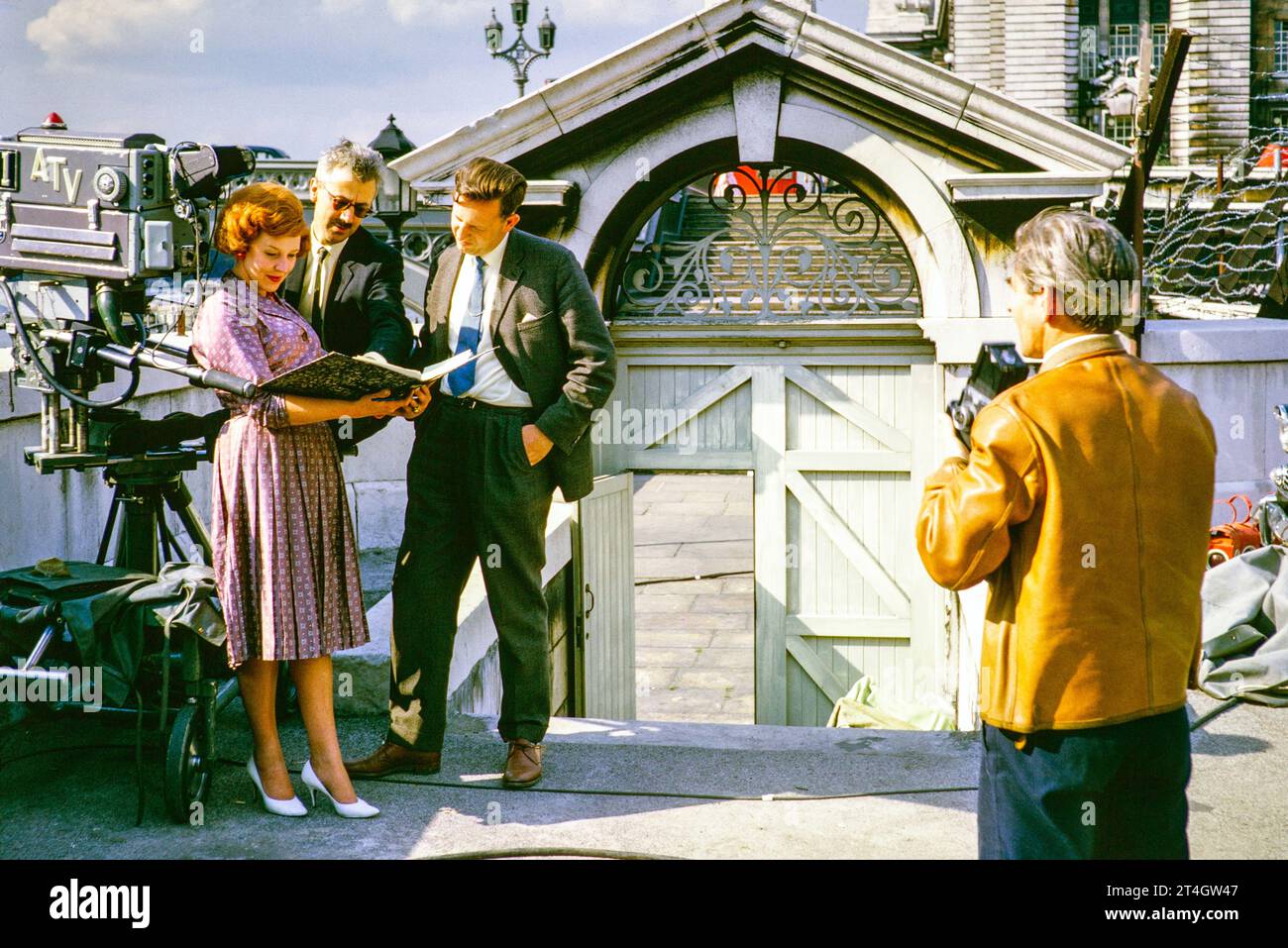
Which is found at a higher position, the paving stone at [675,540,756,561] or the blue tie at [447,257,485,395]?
the blue tie at [447,257,485,395]

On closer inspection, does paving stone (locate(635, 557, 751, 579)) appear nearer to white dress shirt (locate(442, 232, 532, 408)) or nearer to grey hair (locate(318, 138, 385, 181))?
white dress shirt (locate(442, 232, 532, 408))

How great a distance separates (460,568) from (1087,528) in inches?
100

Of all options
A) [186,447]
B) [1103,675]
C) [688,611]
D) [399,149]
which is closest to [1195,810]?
[1103,675]

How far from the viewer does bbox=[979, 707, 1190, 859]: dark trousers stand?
2711 mm

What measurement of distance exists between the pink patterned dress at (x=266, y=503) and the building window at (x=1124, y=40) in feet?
107

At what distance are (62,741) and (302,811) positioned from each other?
1.16 metres

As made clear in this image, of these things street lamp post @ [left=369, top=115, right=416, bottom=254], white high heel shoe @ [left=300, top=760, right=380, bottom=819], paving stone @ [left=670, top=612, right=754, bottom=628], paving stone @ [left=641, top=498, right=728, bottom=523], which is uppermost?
street lamp post @ [left=369, top=115, right=416, bottom=254]

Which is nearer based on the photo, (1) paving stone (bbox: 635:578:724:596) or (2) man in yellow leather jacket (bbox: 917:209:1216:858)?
(2) man in yellow leather jacket (bbox: 917:209:1216:858)

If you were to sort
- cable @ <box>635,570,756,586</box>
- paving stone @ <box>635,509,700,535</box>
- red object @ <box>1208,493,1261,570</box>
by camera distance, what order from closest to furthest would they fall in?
red object @ <box>1208,493,1261,570</box>, cable @ <box>635,570,756,586</box>, paving stone @ <box>635,509,700,535</box>

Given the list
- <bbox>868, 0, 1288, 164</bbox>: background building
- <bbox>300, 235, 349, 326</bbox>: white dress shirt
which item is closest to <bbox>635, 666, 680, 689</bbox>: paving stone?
<bbox>300, 235, 349, 326</bbox>: white dress shirt

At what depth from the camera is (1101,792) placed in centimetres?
272

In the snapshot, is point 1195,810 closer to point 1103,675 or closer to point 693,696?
point 1103,675

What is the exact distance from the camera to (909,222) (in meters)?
8.01

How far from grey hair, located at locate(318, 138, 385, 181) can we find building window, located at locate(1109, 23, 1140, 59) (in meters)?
31.8
